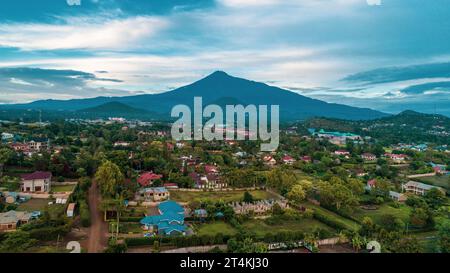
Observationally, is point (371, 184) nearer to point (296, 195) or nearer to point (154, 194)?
point (296, 195)

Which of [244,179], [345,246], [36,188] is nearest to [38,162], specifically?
[36,188]

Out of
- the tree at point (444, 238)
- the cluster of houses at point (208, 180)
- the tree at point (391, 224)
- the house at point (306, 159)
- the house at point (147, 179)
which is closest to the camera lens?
the tree at point (444, 238)

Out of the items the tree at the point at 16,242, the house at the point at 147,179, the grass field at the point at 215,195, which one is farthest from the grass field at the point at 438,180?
the tree at the point at 16,242

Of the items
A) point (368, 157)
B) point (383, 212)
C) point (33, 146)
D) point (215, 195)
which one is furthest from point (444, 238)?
point (33, 146)

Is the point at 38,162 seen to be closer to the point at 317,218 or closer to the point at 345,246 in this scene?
the point at 317,218

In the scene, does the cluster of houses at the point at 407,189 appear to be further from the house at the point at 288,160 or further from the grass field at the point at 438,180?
the house at the point at 288,160
